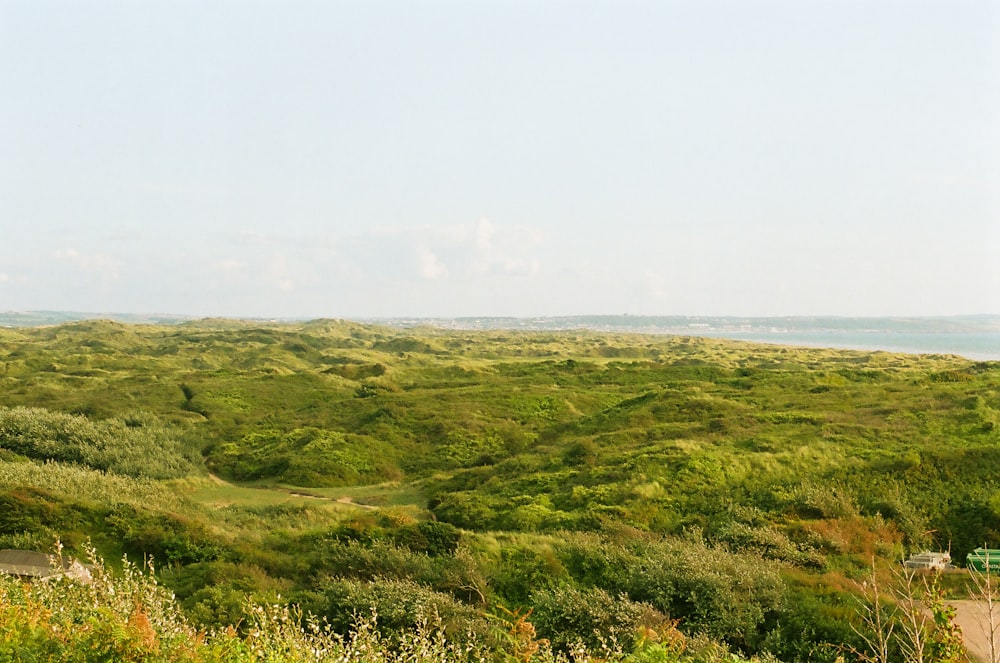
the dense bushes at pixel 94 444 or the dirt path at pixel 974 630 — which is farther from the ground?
the dirt path at pixel 974 630

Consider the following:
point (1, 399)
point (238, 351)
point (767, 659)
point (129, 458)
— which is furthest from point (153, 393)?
point (767, 659)

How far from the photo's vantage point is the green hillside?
12.1 meters

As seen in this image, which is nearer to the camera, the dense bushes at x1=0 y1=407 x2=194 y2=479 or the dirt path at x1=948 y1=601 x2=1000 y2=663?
the dirt path at x1=948 y1=601 x2=1000 y2=663

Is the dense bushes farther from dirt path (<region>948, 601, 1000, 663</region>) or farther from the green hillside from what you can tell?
dirt path (<region>948, 601, 1000, 663</region>)

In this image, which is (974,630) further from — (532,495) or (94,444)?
(94,444)

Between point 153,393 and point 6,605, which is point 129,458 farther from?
point 6,605

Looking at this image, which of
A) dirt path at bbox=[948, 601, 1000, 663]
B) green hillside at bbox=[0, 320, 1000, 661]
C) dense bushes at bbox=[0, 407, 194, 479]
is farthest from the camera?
dense bushes at bbox=[0, 407, 194, 479]

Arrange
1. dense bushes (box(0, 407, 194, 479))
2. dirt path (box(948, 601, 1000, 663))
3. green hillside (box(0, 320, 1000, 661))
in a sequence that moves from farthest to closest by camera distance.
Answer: dense bushes (box(0, 407, 194, 479))
green hillside (box(0, 320, 1000, 661))
dirt path (box(948, 601, 1000, 663))

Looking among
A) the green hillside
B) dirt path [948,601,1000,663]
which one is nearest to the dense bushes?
the green hillside

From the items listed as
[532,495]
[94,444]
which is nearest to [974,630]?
[532,495]

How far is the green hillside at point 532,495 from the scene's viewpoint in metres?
12.1

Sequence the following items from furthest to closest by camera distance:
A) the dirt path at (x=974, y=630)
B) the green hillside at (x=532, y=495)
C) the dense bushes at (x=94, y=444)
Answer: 1. the dense bushes at (x=94, y=444)
2. the green hillside at (x=532, y=495)
3. the dirt path at (x=974, y=630)

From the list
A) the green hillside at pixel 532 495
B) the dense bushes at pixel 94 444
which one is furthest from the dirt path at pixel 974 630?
the dense bushes at pixel 94 444

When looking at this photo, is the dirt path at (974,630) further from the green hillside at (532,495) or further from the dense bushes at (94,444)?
the dense bushes at (94,444)
